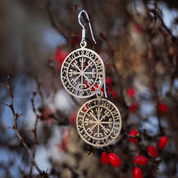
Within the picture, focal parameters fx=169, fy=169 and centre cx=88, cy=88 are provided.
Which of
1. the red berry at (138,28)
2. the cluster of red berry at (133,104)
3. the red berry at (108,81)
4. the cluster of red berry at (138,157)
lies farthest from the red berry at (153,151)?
the red berry at (138,28)

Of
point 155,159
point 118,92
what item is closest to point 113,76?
point 118,92

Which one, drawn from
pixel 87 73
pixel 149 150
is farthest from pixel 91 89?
pixel 149 150

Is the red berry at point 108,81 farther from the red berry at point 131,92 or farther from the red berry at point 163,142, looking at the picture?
the red berry at point 163,142

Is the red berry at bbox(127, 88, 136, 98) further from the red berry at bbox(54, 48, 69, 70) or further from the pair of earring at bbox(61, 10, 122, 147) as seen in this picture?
the red berry at bbox(54, 48, 69, 70)

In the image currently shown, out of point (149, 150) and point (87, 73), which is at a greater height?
point (87, 73)

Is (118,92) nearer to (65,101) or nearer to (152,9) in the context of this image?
(65,101)

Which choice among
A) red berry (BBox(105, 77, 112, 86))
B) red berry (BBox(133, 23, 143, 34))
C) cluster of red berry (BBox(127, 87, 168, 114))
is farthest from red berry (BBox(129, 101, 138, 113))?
red berry (BBox(133, 23, 143, 34))

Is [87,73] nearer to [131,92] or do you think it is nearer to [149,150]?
[131,92]

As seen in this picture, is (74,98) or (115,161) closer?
(115,161)

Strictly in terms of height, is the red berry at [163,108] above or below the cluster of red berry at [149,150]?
above
